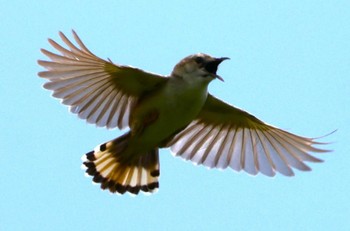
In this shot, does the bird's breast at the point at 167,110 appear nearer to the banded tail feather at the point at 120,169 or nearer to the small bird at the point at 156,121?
the small bird at the point at 156,121

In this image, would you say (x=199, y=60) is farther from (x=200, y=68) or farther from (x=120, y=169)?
(x=120, y=169)

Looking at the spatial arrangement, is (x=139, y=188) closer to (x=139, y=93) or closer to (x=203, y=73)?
(x=139, y=93)

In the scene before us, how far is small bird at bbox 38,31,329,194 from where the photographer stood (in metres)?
11.6

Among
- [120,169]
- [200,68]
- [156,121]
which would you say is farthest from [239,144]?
[200,68]

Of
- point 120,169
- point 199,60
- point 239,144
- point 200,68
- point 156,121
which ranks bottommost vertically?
point 120,169

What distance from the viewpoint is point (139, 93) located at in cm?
1226

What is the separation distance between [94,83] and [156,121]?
→ 1.05 metres

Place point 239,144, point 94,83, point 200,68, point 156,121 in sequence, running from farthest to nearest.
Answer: point 239,144 < point 94,83 < point 156,121 < point 200,68

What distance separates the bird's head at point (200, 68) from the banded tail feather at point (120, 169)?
1.57 metres

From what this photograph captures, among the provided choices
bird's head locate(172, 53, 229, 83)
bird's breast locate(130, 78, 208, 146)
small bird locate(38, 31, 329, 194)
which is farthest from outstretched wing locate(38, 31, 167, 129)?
bird's head locate(172, 53, 229, 83)

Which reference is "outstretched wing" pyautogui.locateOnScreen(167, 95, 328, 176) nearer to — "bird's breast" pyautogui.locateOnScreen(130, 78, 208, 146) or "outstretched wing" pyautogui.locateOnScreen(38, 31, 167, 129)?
"bird's breast" pyautogui.locateOnScreen(130, 78, 208, 146)

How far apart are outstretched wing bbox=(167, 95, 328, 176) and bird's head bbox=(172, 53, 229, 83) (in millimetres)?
1337

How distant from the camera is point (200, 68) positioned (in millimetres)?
11516

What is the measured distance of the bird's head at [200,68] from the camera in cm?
1145
